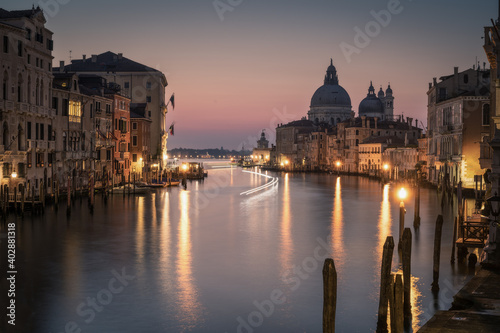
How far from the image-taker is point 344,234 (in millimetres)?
27719

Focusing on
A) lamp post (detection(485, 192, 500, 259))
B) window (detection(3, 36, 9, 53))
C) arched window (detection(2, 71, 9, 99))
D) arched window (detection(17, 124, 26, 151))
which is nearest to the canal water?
lamp post (detection(485, 192, 500, 259))

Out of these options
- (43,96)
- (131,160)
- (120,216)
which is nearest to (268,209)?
(120,216)

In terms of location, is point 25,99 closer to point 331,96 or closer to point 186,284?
point 186,284

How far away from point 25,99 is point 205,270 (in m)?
19.2

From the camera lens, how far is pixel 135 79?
72812mm

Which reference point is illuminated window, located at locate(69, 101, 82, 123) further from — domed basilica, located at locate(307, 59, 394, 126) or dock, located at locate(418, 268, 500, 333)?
domed basilica, located at locate(307, 59, 394, 126)

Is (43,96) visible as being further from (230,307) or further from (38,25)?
(230,307)

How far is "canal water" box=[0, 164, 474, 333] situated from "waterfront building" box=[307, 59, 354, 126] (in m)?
121

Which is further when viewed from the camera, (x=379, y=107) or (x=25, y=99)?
(x=379, y=107)

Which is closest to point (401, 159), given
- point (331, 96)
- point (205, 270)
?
point (205, 270)

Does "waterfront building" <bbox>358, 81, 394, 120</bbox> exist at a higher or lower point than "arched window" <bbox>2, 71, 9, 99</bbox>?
higher

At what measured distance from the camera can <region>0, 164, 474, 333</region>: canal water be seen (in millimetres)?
A: 14461

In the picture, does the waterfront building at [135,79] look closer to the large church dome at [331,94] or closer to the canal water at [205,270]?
the canal water at [205,270]

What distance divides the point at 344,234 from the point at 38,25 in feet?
69.3
